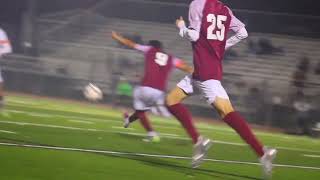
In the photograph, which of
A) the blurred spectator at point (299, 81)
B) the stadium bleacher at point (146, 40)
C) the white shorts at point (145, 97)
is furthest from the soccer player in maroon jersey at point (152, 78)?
the stadium bleacher at point (146, 40)

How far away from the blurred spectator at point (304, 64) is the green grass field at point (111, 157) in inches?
447

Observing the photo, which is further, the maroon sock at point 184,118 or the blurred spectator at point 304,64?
the blurred spectator at point 304,64

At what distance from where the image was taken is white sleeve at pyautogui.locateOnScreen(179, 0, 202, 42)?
7.16 meters

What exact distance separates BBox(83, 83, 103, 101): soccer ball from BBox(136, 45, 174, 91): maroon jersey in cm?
1004

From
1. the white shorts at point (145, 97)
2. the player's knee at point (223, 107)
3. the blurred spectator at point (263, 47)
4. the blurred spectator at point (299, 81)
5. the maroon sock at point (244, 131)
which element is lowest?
the blurred spectator at point (263, 47)

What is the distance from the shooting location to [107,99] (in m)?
22.0

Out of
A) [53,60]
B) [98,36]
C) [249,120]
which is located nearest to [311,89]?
[249,120]

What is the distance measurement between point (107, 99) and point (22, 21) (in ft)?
32.1

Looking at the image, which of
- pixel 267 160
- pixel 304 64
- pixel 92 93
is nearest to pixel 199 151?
pixel 267 160

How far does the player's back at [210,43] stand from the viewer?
7.22 m

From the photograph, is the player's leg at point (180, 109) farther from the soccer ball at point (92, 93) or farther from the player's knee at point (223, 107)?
the soccer ball at point (92, 93)

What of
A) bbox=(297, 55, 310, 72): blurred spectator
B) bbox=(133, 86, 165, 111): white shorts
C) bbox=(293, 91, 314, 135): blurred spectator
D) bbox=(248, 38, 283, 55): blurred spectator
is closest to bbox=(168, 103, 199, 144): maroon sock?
bbox=(133, 86, 165, 111): white shorts

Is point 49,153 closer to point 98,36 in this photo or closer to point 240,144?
point 240,144

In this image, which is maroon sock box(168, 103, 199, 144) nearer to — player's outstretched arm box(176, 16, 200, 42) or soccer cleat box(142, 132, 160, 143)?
player's outstretched arm box(176, 16, 200, 42)
